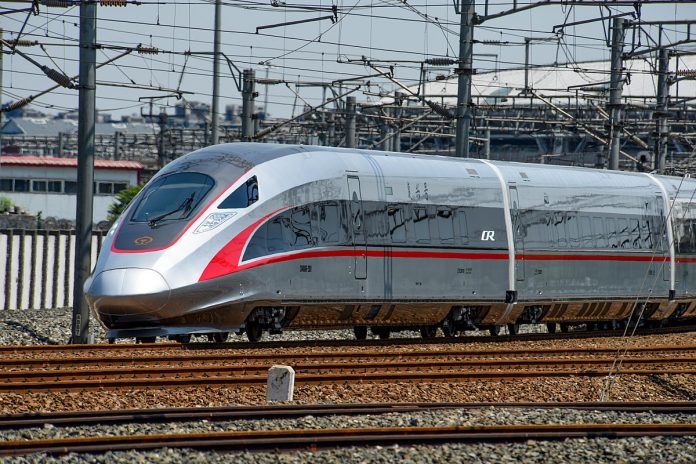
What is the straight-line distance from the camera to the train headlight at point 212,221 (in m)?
16.7

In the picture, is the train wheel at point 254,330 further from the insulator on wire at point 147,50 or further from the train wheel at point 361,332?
the insulator on wire at point 147,50

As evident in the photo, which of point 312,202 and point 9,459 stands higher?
point 312,202

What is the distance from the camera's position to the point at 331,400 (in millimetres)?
13625

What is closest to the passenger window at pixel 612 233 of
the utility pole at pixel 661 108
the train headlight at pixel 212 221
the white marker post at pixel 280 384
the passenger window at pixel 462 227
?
the passenger window at pixel 462 227

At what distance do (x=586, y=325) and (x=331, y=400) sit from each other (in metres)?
15.8

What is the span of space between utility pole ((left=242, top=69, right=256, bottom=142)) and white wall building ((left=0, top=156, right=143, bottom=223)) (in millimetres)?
36105

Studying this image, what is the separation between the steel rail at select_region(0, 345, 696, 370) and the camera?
15156mm

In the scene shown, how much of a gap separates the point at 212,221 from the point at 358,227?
2.99 metres

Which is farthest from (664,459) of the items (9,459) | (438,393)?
(9,459)

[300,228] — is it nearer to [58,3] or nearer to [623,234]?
[58,3]

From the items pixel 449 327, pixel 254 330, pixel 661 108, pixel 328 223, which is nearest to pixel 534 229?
pixel 449 327

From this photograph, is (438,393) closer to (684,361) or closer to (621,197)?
(684,361)

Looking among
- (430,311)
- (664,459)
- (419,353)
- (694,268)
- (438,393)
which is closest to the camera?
(664,459)

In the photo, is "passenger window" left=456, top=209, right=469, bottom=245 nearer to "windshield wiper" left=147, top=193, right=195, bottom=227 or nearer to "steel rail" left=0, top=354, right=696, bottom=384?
"steel rail" left=0, top=354, right=696, bottom=384
